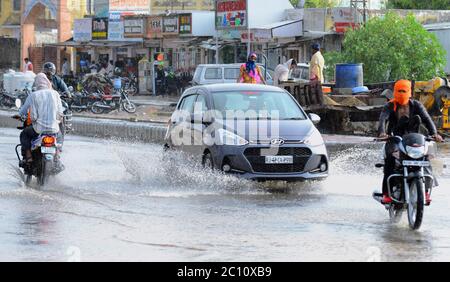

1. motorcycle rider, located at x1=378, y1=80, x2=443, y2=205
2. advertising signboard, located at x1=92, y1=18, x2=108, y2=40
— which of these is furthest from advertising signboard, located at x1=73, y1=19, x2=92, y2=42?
motorcycle rider, located at x1=378, y1=80, x2=443, y2=205

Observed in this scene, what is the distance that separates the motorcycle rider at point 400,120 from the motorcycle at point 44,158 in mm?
4975

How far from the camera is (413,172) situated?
11719 millimetres

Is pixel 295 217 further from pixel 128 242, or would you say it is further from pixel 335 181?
pixel 335 181

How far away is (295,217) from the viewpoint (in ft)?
41.5

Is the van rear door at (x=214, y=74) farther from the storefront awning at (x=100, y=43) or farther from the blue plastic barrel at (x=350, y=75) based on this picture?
the storefront awning at (x=100, y=43)

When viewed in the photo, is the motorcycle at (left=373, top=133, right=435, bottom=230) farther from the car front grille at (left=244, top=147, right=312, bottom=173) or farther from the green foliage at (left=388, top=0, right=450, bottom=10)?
the green foliage at (left=388, top=0, right=450, bottom=10)

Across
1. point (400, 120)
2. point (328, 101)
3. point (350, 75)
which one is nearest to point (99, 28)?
point (350, 75)

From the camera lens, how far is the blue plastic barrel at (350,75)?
93.1 feet

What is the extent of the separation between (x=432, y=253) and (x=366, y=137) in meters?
14.9

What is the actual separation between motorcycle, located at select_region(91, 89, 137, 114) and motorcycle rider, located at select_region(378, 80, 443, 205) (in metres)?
27.8

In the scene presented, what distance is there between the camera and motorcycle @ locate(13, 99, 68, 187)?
50.1ft

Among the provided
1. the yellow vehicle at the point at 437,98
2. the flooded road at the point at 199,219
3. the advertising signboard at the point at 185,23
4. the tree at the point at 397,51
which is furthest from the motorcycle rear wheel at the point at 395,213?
the advertising signboard at the point at 185,23

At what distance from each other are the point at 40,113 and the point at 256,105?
10.1ft

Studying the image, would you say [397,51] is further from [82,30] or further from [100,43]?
[82,30]
